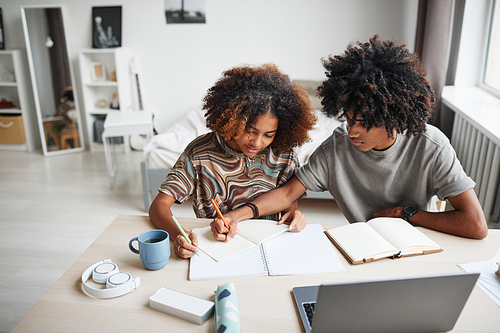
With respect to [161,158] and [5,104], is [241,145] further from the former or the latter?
[5,104]

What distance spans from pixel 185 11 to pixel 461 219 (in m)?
Result: 3.40

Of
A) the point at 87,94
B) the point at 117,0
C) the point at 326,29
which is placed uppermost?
the point at 117,0

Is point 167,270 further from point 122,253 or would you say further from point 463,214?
point 463,214

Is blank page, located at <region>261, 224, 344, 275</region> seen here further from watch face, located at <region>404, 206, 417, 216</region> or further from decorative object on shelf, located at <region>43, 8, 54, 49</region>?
decorative object on shelf, located at <region>43, 8, 54, 49</region>

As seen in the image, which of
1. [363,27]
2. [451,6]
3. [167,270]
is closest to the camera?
[167,270]

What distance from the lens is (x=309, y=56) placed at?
382 centimetres

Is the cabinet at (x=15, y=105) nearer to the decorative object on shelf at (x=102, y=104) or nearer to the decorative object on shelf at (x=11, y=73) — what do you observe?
the decorative object on shelf at (x=11, y=73)

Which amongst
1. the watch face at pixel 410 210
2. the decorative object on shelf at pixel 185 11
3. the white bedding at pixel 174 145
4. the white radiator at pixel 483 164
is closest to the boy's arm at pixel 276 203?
the watch face at pixel 410 210

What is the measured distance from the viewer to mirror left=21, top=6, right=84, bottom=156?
150 inches

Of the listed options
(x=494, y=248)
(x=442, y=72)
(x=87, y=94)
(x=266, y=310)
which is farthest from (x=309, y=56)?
(x=266, y=310)

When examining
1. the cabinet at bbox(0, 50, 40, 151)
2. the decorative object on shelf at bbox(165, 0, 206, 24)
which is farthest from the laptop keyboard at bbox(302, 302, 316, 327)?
the cabinet at bbox(0, 50, 40, 151)

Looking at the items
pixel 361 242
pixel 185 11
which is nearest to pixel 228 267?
pixel 361 242

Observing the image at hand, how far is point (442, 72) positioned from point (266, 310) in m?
2.68

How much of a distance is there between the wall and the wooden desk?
9.82 feet
